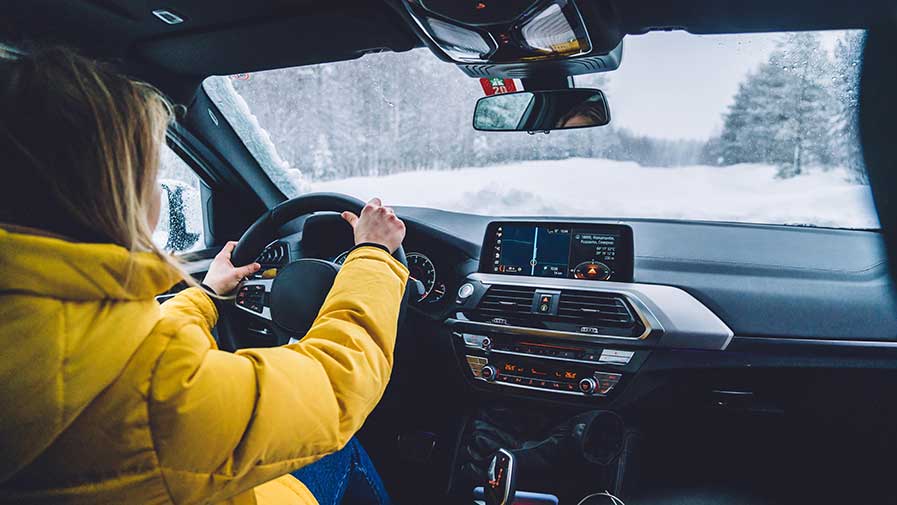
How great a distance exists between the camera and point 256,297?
8.67 feet

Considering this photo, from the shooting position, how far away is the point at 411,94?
377 cm

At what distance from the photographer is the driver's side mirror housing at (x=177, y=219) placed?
337 centimetres

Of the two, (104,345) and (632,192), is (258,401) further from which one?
(632,192)

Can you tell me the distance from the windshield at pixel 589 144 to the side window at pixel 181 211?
0.41m

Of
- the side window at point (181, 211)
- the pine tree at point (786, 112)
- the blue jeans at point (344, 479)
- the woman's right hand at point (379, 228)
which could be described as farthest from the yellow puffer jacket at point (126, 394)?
the pine tree at point (786, 112)

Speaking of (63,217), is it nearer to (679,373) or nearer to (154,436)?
(154,436)

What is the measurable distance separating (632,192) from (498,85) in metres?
0.93

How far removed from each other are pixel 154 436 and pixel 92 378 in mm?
143

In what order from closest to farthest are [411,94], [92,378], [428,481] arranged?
[92,378] → [428,481] → [411,94]

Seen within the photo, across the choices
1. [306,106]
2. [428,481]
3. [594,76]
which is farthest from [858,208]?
[306,106]

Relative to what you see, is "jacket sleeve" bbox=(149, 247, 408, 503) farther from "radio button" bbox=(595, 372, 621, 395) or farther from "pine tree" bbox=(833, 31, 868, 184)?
"pine tree" bbox=(833, 31, 868, 184)

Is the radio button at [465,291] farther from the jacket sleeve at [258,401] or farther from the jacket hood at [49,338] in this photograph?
the jacket hood at [49,338]

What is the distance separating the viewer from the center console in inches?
99.1

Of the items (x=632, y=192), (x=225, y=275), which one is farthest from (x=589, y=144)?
(x=225, y=275)
